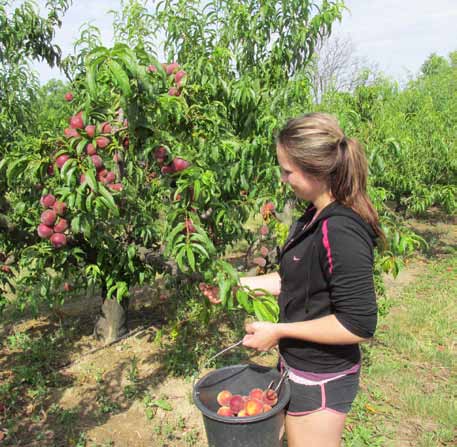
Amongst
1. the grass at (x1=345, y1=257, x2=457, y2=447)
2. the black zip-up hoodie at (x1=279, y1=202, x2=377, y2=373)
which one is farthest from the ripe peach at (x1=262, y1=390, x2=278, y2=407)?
the grass at (x1=345, y1=257, x2=457, y2=447)

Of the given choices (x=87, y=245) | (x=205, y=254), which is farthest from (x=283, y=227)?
(x=205, y=254)

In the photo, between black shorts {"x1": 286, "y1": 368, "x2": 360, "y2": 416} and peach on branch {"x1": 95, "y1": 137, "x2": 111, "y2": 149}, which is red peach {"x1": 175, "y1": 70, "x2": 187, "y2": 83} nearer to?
peach on branch {"x1": 95, "y1": 137, "x2": 111, "y2": 149}

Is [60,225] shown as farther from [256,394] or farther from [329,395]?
[329,395]

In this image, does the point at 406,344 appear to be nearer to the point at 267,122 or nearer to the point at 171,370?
the point at 171,370

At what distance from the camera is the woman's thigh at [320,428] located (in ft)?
4.82

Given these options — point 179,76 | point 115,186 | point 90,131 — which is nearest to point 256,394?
point 115,186

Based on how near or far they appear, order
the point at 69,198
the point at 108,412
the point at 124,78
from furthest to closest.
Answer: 1. the point at 108,412
2. the point at 69,198
3. the point at 124,78

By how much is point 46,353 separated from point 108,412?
104 centimetres

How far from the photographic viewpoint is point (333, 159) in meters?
1.36

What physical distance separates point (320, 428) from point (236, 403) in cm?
31

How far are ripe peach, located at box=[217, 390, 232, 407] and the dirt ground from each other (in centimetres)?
125

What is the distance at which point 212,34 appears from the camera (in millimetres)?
3668

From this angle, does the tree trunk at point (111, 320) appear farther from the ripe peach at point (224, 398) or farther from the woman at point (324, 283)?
the woman at point (324, 283)

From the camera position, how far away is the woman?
1307 mm
